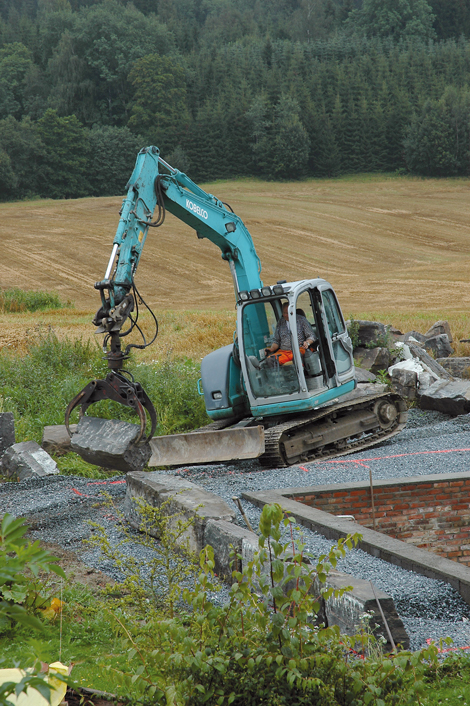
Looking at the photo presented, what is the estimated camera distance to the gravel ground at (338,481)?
4801 mm

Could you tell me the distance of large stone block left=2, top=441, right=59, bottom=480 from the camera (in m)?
8.61

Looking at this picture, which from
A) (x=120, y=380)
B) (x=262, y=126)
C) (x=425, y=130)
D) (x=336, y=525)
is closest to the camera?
(x=336, y=525)

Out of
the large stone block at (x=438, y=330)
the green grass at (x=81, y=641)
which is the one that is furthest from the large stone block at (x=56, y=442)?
the large stone block at (x=438, y=330)

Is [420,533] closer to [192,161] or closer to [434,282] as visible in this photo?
[434,282]

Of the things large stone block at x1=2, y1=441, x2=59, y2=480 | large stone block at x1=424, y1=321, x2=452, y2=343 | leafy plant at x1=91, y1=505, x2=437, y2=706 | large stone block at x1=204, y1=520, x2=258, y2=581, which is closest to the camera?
leafy plant at x1=91, y1=505, x2=437, y2=706

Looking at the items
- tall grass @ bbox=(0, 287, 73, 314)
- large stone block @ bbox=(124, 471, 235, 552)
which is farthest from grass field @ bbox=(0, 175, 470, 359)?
large stone block @ bbox=(124, 471, 235, 552)

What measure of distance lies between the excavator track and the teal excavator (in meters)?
0.01

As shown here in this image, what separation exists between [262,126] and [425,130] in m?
15.2

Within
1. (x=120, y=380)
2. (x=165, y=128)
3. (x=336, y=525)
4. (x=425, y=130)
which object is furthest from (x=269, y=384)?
(x=165, y=128)

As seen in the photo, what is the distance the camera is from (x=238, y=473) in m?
8.95

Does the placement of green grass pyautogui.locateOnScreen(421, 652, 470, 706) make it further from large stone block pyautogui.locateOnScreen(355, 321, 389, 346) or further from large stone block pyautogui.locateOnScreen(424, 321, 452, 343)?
large stone block pyautogui.locateOnScreen(424, 321, 452, 343)

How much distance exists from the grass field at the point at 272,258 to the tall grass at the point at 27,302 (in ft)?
2.70

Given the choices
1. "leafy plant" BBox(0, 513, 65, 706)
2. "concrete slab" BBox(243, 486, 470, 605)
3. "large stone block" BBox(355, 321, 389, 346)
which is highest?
"leafy plant" BBox(0, 513, 65, 706)

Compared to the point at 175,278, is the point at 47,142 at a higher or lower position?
higher
